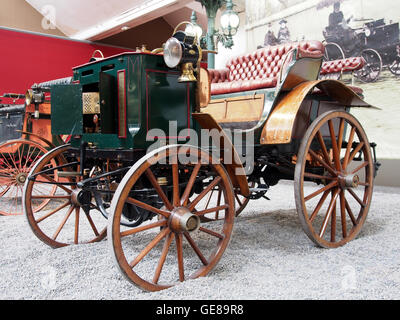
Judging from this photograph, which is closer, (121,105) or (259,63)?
(121,105)

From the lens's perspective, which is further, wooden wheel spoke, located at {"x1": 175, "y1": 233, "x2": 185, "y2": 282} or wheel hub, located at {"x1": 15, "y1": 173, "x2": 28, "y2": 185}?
wheel hub, located at {"x1": 15, "y1": 173, "x2": 28, "y2": 185}

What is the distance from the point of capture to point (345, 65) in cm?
358

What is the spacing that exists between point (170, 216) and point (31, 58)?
7.15 metres

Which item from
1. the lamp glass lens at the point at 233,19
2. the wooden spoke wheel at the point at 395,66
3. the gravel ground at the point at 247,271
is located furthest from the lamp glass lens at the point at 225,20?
the gravel ground at the point at 247,271

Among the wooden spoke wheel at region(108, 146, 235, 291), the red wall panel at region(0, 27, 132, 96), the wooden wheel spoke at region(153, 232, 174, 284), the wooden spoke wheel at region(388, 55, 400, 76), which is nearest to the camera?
the wooden spoke wheel at region(108, 146, 235, 291)

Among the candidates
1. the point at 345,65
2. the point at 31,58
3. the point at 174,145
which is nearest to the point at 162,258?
the point at 174,145

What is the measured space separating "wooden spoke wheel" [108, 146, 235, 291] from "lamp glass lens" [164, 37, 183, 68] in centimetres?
43

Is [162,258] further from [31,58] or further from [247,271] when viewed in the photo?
[31,58]

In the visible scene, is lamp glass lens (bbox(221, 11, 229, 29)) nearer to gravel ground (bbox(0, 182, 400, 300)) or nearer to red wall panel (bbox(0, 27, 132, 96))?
gravel ground (bbox(0, 182, 400, 300))

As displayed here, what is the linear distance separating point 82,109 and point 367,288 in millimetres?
1841

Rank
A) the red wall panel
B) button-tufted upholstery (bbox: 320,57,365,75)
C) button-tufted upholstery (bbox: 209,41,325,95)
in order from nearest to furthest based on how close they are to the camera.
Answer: button-tufted upholstery (bbox: 320,57,365,75) → button-tufted upholstery (bbox: 209,41,325,95) → the red wall panel

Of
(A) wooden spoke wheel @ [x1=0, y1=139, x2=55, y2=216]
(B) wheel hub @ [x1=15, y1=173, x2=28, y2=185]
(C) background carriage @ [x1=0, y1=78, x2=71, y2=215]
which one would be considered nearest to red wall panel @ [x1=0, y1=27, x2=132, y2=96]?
(C) background carriage @ [x1=0, y1=78, x2=71, y2=215]

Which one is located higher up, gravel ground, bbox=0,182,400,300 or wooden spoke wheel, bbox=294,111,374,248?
wooden spoke wheel, bbox=294,111,374,248

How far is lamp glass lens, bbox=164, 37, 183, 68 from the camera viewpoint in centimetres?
181
